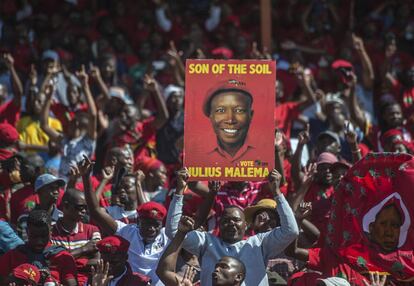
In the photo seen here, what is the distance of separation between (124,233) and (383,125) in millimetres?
3658

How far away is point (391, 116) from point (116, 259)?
4.08 meters

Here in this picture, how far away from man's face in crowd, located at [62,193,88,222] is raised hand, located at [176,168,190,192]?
45.7 inches

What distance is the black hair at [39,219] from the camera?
836 cm

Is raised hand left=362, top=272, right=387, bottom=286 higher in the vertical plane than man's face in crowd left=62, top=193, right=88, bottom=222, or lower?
lower

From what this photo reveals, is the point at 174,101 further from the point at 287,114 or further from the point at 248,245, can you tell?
the point at 248,245

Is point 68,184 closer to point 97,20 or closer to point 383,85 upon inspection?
point 383,85

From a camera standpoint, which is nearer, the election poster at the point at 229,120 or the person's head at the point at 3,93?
the election poster at the point at 229,120

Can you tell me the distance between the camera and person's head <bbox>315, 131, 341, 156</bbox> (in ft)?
34.0

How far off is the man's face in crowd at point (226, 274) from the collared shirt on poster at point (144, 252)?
113 centimetres

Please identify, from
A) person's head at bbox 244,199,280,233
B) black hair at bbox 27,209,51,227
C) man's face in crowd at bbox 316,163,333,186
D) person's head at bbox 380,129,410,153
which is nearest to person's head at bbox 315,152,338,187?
man's face in crowd at bbox 316,163,333,186

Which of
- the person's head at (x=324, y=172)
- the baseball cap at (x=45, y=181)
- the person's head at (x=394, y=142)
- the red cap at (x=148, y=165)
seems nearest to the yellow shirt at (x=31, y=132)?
the red cap at (x=148, y=165)

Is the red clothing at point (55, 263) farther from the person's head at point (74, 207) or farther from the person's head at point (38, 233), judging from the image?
the person's head at point (74, 207)

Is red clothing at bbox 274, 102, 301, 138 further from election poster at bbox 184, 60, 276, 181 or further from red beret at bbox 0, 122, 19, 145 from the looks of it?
election poster at bbox 184, 60, 276, 181

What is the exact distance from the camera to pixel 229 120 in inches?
336
